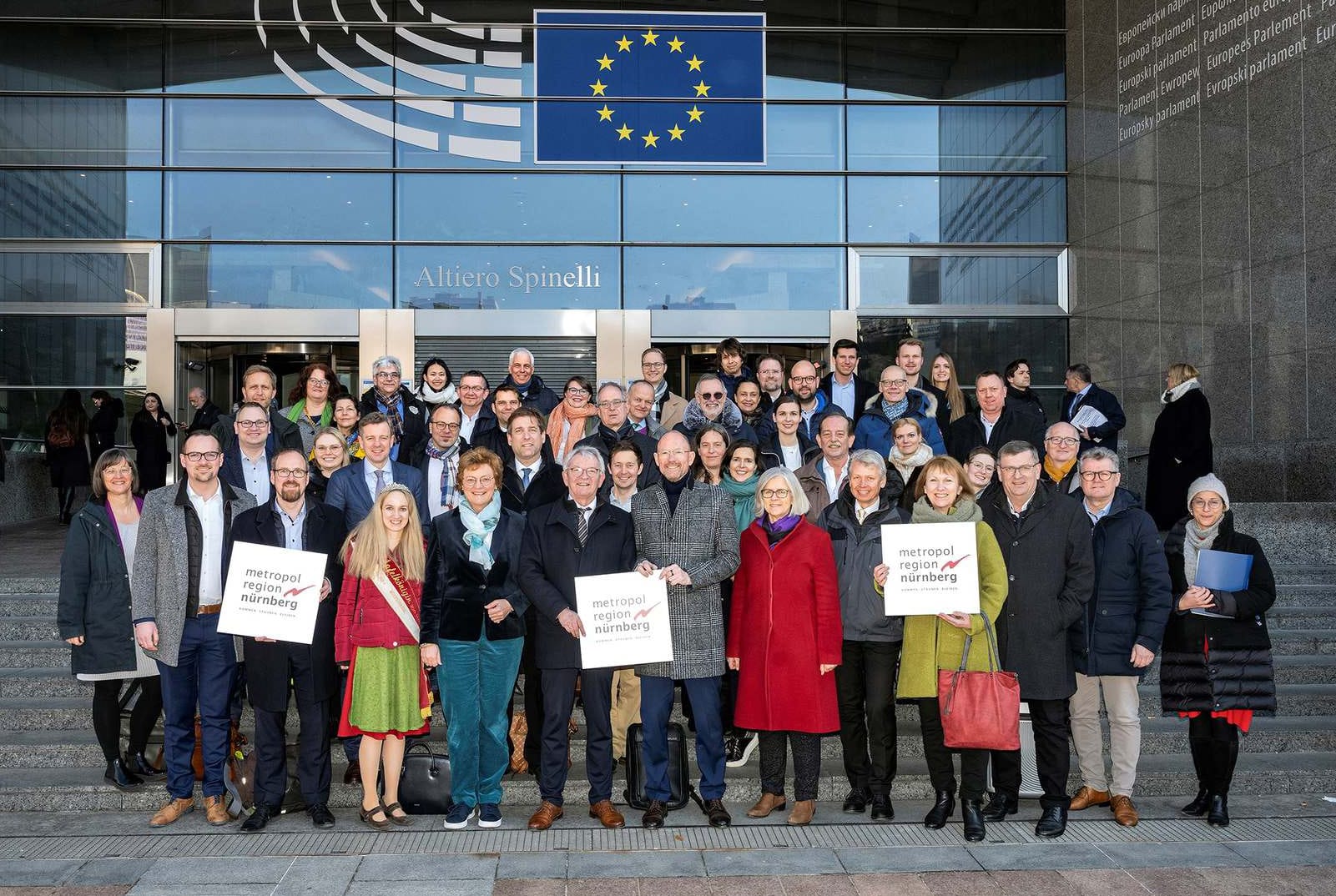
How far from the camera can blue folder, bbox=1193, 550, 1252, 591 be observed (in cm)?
604

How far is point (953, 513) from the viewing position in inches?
234

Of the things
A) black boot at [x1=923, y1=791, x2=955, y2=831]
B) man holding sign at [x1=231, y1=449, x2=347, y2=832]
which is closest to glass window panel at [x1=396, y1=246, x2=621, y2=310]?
man holding sign at [x1=231, y1=449, x2=347, y2=832]

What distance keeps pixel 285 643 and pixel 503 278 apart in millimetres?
9777

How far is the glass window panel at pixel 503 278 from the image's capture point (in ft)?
50.0

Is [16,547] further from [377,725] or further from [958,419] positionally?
[958,419]

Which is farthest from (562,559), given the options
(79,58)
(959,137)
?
(79,58)

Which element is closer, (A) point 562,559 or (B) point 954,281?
(A) point 562,559

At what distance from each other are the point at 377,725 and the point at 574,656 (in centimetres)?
110

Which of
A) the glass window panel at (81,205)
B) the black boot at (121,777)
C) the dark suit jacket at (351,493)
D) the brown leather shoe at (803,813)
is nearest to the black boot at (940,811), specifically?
the brown leather shoe at (803,813)

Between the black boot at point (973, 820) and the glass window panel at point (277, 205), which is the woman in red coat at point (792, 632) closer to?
the black boot at point (973, 820)

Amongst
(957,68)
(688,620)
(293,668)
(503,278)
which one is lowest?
(293,668)

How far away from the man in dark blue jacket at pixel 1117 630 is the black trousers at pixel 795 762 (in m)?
1.48

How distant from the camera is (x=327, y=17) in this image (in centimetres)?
Result: 1567

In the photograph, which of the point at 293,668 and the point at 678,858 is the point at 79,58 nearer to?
the point at 293,668
